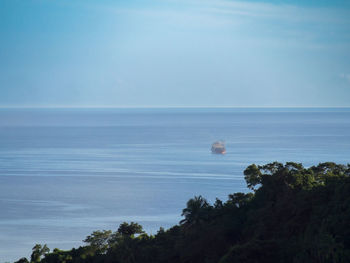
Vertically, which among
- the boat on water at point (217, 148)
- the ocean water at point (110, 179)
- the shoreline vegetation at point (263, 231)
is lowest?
the shoreline vegetation at point (263, 231)

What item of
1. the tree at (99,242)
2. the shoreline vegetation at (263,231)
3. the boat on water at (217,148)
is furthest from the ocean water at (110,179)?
the shoreline vegetation at (263,231)

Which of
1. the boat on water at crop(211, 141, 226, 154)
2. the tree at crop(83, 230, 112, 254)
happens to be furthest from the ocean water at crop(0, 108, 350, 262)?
the tree at crop(83, 230, 112, 254)

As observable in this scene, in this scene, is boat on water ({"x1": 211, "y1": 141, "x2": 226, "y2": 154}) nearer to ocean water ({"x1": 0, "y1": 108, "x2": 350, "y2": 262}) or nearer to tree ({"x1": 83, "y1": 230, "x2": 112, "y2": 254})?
ocean water ({"x1": 0, "y1": 108, "x2": 350, "y2": 262})

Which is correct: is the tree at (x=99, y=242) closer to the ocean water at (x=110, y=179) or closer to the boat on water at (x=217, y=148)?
the ocean water at (x=110, y=179)

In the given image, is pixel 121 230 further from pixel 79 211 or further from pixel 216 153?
pixel 216 153

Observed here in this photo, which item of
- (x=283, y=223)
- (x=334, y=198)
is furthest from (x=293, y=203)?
(x=334, y=198)

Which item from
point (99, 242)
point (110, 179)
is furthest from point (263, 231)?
point (110, 179)

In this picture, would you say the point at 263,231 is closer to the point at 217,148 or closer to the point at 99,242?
the point at 99,242

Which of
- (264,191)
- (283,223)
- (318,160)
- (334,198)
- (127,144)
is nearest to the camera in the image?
(334,198)
